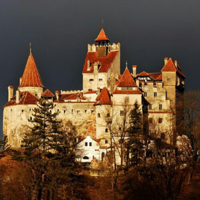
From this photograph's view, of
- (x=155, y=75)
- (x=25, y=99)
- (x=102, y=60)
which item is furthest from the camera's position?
(x=102, y=60)

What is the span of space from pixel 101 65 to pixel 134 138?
2238cm

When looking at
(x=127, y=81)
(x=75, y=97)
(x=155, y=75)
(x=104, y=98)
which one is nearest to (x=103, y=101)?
(x=104, y=98)

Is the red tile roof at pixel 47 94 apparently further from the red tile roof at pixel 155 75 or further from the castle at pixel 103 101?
the red tile roof at pixel 155 75

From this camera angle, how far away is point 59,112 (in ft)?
323

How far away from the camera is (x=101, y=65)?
10588 cm

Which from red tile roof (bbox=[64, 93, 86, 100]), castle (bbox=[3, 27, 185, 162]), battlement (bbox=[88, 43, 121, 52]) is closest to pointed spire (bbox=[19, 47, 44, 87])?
castle (bbox=[3, 27, 185, 162])

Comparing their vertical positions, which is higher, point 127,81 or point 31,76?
point 31,76

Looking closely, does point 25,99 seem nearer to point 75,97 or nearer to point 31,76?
point 31,76

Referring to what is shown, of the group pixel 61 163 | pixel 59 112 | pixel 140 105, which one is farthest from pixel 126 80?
pixel 61 163

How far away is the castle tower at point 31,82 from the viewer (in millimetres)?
104625

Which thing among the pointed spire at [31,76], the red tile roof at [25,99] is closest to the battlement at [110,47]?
the pointed spire at [31,76]

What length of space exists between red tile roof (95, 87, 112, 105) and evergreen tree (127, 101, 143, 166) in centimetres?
644

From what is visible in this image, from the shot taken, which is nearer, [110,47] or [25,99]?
[25,99]

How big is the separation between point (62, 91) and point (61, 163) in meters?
26.8
